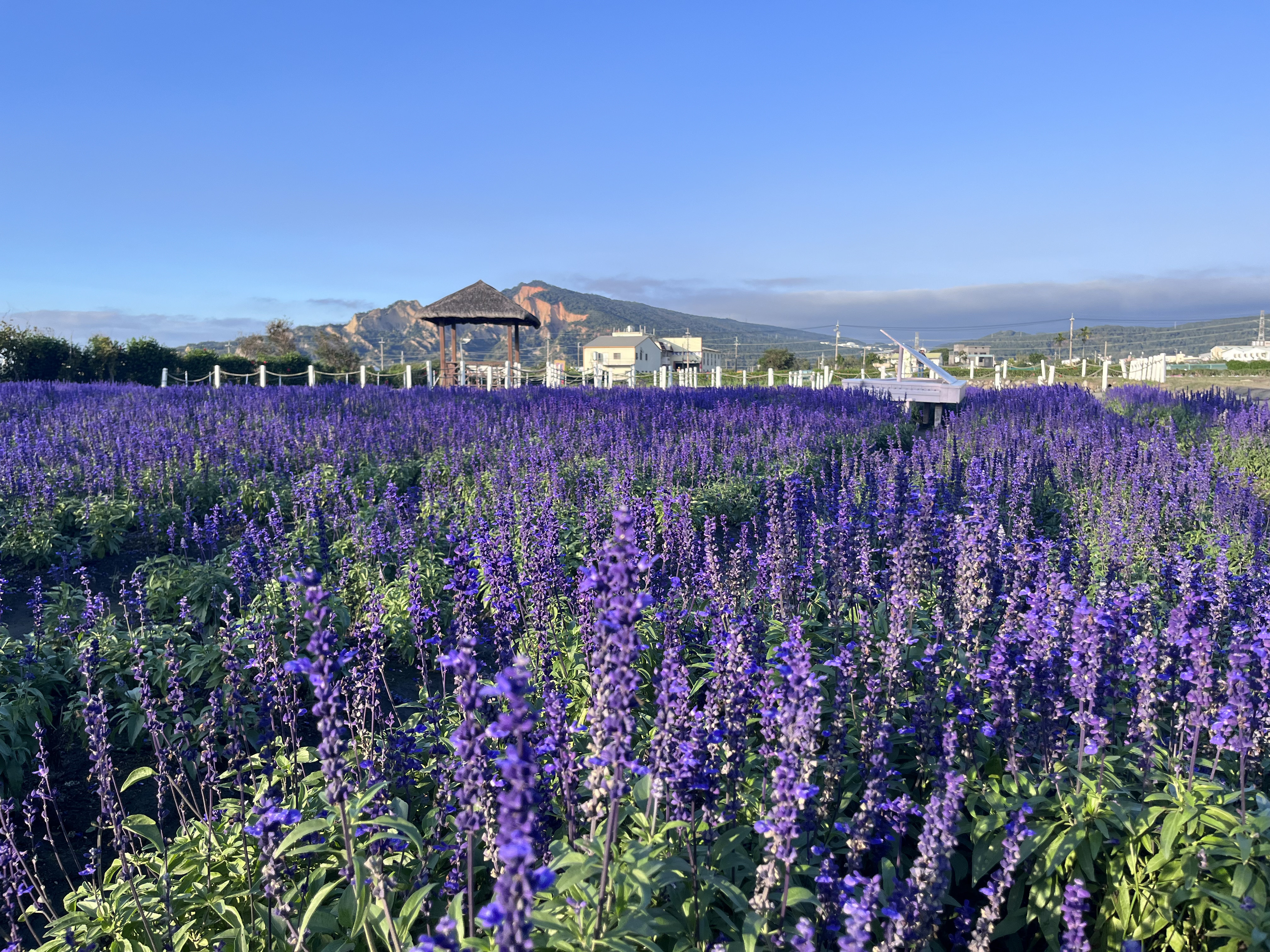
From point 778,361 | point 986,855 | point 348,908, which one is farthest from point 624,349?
point 348,908

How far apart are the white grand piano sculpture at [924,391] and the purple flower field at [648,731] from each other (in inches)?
418

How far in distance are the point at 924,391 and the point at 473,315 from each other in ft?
58.9

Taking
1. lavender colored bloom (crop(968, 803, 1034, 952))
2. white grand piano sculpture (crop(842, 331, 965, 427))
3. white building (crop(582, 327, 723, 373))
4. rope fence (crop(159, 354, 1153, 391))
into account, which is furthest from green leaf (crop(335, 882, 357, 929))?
white building (crop(582, 327, 723, 373))

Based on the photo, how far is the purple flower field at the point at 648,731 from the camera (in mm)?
2084

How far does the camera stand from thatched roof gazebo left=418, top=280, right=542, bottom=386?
29172mm

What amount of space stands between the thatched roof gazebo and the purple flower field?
22.6 m

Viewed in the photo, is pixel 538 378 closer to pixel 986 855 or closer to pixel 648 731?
pixel 648 731

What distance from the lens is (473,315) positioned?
96.6ft

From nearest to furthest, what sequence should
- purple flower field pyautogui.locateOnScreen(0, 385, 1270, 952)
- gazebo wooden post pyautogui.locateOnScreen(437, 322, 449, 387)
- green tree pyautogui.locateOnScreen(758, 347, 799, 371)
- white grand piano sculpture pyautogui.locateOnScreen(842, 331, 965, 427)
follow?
purple flower field pyautogui.locateOnScreen(0, 385, 1270, 952) → white grand piano sculpture pyautogui.locateOnScreen(842, 331, 965, 427) → gazebo wooden post pyautogui.locateOnScreen(437, 322, 449, 387) → green tree pyautogui.locateOnScreen(758, 347, 799, 371)

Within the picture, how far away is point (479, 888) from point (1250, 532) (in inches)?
273

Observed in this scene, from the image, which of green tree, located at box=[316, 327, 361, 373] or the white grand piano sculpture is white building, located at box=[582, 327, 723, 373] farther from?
the white grand piano sculpture

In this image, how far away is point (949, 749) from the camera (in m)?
2.51

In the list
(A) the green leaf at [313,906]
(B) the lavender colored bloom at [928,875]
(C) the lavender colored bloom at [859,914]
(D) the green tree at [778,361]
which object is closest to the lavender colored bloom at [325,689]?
(A) the green leaf at [313,906]

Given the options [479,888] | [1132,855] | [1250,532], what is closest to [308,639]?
[479,888]
